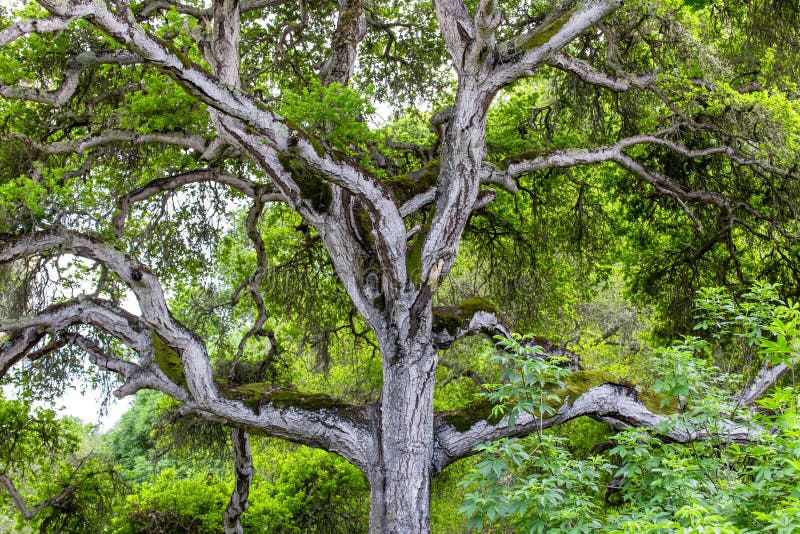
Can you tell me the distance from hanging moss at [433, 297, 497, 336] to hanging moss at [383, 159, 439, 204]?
118 cm

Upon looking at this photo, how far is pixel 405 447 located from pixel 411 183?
262 centimetres

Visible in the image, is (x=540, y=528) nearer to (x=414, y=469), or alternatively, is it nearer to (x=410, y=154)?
(x=414, y=469)

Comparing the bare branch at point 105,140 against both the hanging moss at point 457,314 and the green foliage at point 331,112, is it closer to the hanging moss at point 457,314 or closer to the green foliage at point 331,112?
the green foliage at point 331,112

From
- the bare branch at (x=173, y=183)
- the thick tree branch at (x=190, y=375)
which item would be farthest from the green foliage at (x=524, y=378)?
the bare branch at (x=173, y=183)

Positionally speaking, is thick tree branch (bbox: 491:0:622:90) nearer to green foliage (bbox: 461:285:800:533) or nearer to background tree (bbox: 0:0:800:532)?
background tree (bbox: 0:0:800:532)


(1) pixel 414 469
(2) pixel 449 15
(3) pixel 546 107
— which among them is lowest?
(1) pixel 414 469

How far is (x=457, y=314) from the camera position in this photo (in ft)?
22.8

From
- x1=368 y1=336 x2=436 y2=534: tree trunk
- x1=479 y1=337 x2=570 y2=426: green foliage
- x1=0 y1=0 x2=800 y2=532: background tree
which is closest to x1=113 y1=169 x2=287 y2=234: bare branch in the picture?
x1=0 y1=0 x2=800 y2=532: background tree

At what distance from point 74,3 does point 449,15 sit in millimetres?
3008

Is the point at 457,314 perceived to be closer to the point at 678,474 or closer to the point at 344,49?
the point at 678,474

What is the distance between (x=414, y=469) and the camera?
20.9 ft

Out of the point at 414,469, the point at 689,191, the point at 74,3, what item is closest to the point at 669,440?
the point at 414,469

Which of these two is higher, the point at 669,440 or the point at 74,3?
the point at 74,3

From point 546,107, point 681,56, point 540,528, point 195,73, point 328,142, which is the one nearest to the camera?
point 540,528
